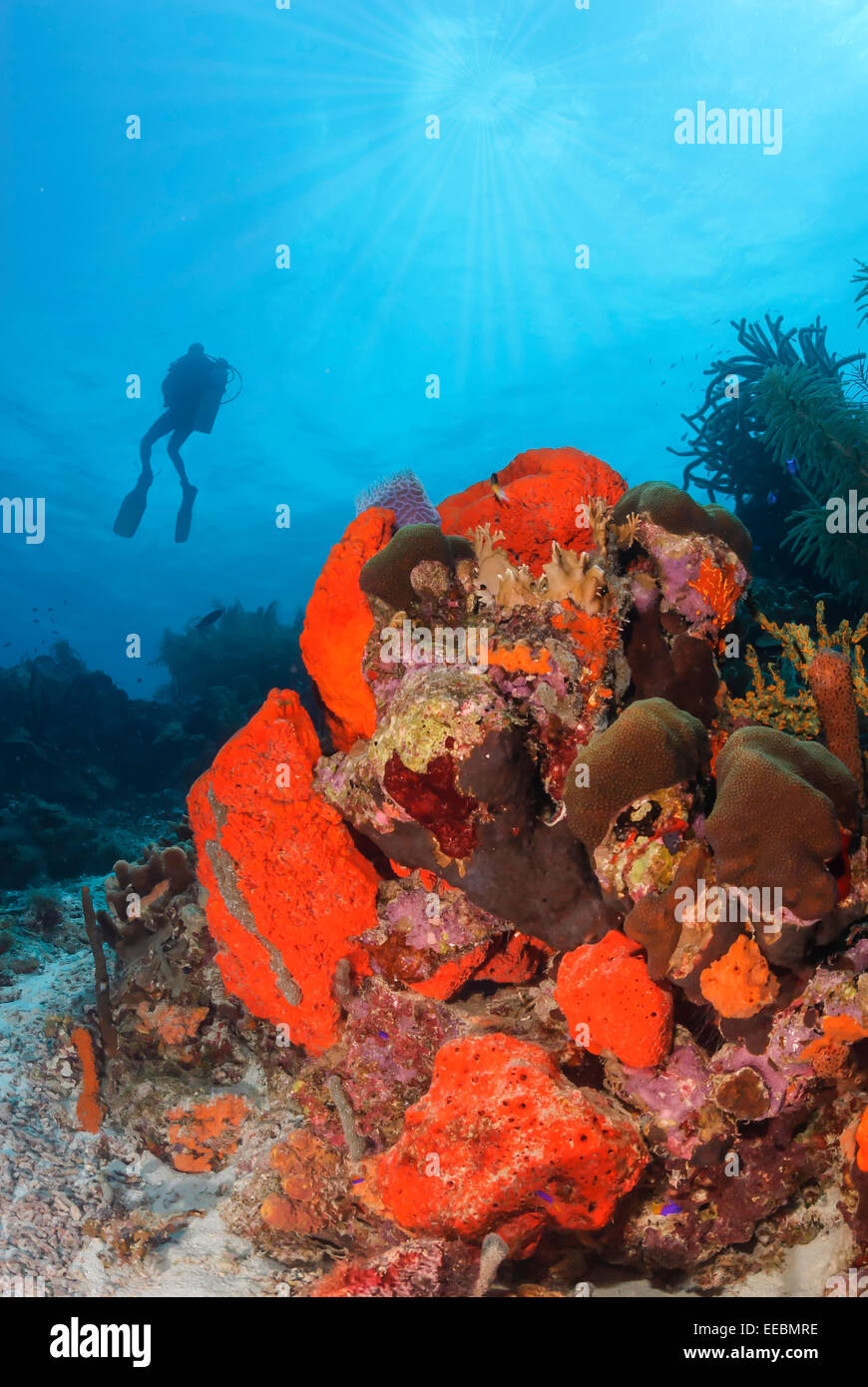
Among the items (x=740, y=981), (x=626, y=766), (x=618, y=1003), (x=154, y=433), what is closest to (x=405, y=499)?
(x=626, y=766)

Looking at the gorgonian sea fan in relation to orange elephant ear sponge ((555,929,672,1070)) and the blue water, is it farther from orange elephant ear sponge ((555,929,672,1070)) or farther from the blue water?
the blue water

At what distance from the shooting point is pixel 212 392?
14.4 meters

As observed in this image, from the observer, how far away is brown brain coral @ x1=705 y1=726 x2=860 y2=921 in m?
2.63

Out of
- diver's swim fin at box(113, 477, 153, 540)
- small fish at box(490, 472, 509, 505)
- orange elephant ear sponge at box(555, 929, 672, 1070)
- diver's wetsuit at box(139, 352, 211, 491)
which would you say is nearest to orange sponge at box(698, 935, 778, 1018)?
orange elephant ear sponge at box(555, 929, 672, 1070)

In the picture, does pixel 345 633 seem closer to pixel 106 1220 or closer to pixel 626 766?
pixel 626 766

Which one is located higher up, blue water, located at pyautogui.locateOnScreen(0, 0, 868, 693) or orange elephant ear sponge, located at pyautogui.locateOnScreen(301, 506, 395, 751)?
blue water, located at pyautogui.locateOnScreen(0, 0, 868, 693)

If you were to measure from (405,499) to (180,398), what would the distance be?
11.8 metres

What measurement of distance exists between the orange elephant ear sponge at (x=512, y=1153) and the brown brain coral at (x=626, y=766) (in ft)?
3.96

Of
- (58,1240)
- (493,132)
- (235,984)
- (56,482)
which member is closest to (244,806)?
(235,984)

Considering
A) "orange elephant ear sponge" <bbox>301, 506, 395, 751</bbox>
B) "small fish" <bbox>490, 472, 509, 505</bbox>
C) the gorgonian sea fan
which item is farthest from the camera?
the gorgonian sea fan

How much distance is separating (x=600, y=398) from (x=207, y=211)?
23.9 metres

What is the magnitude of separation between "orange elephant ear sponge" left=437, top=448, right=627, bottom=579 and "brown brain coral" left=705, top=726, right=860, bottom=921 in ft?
7.29

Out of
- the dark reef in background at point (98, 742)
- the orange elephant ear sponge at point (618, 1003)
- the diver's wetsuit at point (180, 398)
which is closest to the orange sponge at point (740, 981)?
the orange elephant ear sponge at point (618, 1003)

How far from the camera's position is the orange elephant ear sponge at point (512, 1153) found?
295 cm
